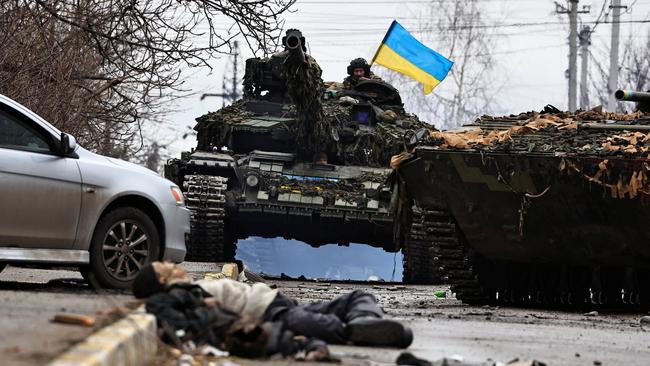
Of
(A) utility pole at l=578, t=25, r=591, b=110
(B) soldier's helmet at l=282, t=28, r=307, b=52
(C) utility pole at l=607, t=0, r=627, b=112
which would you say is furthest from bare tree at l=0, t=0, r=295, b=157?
(A) utility pole at l=578, t=25, r=591, b=110

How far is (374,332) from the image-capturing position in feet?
22.1

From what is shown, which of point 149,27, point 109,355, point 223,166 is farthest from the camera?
point 223,166

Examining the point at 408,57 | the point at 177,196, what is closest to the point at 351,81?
the point at 408,57

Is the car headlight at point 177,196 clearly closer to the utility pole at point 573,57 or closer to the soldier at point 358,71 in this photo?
the soldier at point 358,71

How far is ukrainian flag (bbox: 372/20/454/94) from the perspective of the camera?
2454cm

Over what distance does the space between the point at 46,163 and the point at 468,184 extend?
4125 millimetres

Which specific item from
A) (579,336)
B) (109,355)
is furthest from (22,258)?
(109,355)

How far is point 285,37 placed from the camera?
640 inches

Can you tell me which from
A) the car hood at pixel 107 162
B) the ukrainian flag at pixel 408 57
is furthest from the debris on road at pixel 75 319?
the ukrainian flag at pixel 408 57

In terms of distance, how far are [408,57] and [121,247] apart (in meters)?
15.4

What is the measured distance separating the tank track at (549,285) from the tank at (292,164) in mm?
4085

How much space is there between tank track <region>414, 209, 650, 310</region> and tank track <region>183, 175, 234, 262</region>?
A: 205 inches

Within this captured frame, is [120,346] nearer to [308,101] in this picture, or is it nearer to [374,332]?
[374,332]

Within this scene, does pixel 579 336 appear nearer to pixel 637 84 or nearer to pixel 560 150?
pixel 560 150
